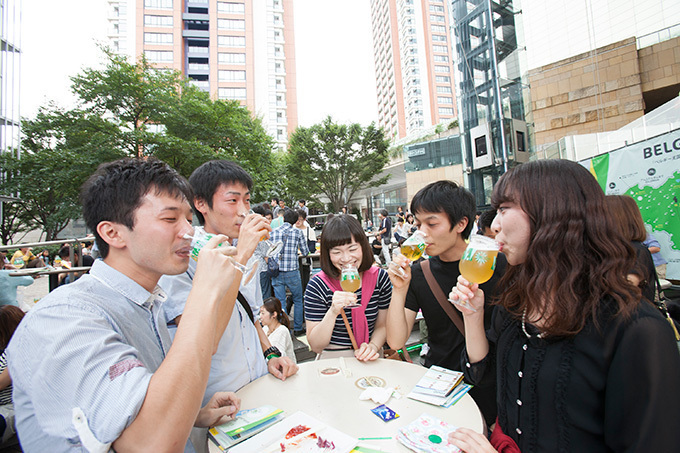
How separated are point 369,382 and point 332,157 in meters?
20.3

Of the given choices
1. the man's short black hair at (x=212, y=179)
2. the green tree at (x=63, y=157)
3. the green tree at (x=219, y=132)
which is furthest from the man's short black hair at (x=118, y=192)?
the green tree at (x=63, y=157)

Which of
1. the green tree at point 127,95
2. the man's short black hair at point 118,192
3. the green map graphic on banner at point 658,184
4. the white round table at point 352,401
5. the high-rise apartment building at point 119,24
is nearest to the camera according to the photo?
the man's short black hair at point 118,192

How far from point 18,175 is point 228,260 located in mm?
19146

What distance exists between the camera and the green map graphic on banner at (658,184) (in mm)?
4180

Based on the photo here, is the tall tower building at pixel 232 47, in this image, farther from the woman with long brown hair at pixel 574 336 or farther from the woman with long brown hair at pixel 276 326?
the woman with long brown hair at pixel 574 336

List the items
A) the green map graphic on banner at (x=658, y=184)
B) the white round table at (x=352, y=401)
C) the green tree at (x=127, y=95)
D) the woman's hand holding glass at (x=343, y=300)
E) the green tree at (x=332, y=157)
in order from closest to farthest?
the white round table at (x=352, y=401)
the woman's hand holding glass at (x=343, y=300)
the green map graphic on banner at (x=658, y=184)
the green tree at (x=127, y=95)
the green tree at (x=332, y=157)

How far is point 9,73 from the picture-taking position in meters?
13.4

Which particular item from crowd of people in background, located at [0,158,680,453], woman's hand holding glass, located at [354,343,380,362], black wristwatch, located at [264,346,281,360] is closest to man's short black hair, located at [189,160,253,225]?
crowd of people in background, located at [0,158,680,453]

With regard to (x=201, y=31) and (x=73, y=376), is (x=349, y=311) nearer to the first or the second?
(x=73, y=376)

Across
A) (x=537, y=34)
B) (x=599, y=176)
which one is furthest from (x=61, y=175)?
(x=537, y=34)

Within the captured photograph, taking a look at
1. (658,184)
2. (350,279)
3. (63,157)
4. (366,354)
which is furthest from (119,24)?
(658,184)

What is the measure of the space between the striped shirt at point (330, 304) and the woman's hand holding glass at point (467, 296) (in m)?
0.81

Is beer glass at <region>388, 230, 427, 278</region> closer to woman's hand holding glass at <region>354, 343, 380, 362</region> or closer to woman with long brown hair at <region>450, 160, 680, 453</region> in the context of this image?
woman's hand holding glass at <region>354, 343, 380, 362</region>

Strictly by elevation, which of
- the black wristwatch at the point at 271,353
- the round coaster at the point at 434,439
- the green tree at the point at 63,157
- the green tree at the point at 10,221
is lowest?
the round coaster at the point at 434,439
